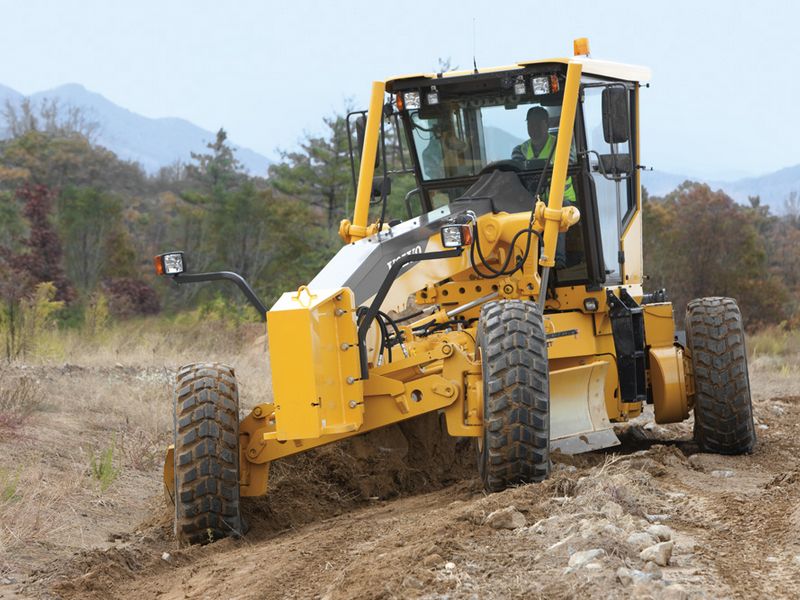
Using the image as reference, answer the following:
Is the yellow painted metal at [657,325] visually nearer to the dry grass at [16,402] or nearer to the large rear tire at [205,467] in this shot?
the large rear tire at [205,467]

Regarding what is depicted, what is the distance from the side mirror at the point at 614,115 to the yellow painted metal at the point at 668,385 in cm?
210

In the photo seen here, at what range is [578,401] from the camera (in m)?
8.75

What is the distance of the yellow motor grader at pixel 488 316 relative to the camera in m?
7.00

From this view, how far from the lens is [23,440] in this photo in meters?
9.88

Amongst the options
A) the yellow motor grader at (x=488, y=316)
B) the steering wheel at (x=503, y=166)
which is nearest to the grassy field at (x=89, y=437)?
the yellow motor grader at (x=488, y=316)

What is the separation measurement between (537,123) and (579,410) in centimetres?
215

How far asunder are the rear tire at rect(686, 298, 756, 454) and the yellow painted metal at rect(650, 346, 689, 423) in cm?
12

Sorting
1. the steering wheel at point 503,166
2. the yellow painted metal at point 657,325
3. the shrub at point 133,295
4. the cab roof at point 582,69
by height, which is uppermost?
Result: the cab roof at point 582,69

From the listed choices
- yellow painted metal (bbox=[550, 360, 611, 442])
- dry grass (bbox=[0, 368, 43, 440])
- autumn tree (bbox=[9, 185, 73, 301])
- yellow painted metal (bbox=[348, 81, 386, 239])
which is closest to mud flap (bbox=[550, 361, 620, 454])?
yellow painted metal (bbox=[550, 360, 611, 442])

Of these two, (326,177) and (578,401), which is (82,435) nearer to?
(578,401)

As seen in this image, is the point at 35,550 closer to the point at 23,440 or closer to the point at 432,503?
the point at 432,503

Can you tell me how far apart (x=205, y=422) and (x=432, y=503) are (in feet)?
4.76

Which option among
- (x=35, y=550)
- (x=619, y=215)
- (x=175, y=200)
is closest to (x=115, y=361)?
(x=619, y=215)

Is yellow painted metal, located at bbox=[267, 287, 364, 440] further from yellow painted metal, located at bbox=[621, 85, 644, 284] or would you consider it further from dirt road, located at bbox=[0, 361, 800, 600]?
yellow painted metal, located at bbox=[621, 85, 644, 284]
